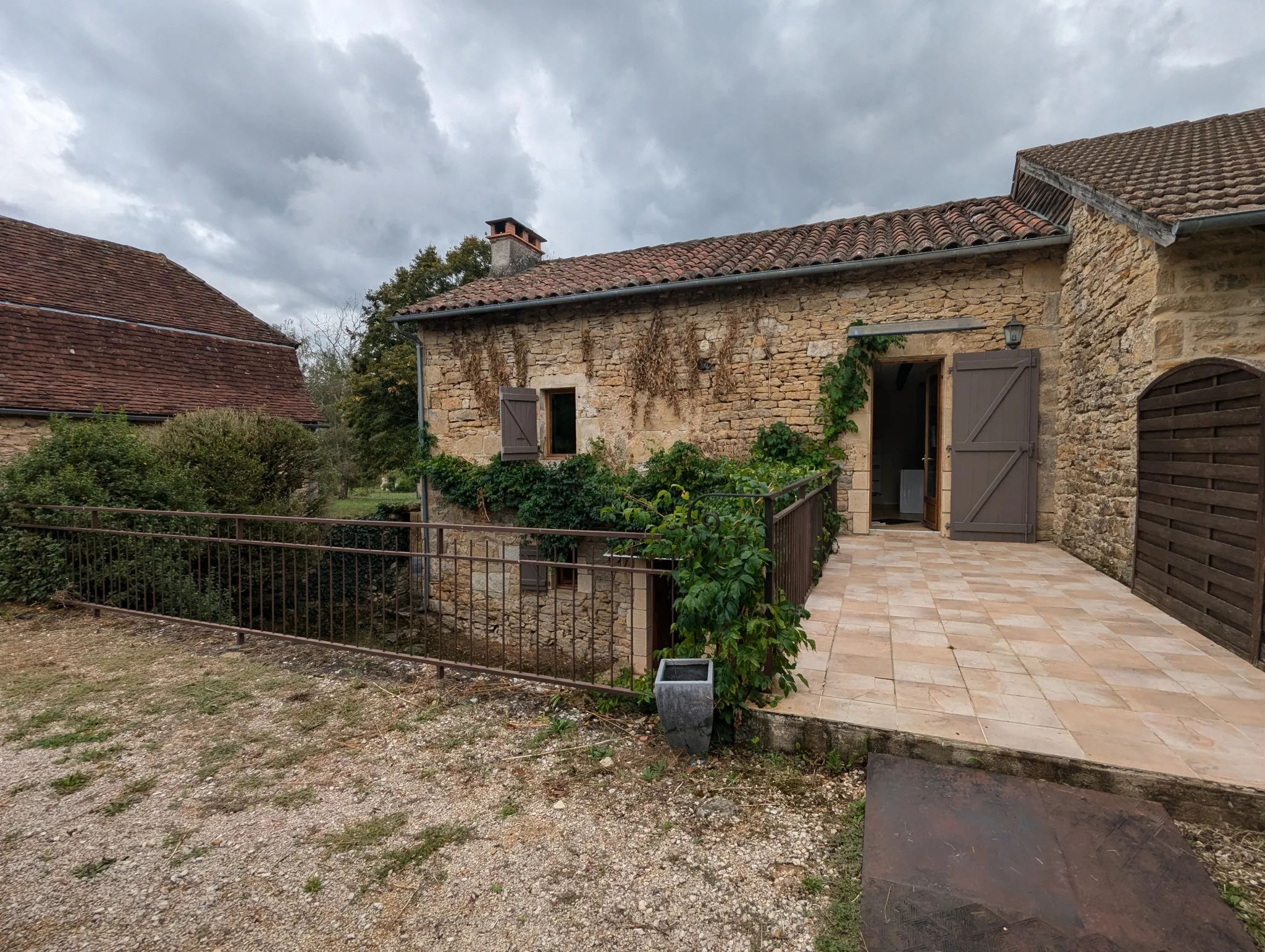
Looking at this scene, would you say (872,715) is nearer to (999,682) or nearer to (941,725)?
(941,725)

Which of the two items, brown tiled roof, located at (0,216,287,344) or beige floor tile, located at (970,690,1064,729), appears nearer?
beige floor tile, located at (970,690,1064,729)

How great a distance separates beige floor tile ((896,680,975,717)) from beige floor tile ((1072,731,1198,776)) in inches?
16.5

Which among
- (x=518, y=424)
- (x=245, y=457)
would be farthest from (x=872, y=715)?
(x=245, y=457)

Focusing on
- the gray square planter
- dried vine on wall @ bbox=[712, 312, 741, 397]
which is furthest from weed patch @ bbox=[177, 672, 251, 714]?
dried vine on wall @ bbox=[712, 312, 741, 397]

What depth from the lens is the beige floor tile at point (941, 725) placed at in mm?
2312

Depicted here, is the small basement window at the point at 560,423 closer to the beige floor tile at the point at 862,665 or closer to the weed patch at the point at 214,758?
the beige floor tile at the point at 862,665

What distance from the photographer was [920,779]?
220cm

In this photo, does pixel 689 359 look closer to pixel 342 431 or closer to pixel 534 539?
pixel 534 539

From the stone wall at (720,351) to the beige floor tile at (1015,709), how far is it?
496cm

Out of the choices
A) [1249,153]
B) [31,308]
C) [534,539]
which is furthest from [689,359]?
[31,308]

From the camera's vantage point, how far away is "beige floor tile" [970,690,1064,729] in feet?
8.02

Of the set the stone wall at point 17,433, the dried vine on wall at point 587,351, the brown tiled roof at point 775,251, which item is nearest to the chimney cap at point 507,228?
the brown tiled roof at point 775,251

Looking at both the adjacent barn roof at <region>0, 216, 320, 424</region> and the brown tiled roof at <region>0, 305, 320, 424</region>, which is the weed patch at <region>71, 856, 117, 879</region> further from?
the brown tiled roof at <region>0, 305, 320, 424</region>

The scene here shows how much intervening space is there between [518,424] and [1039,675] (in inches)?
288
